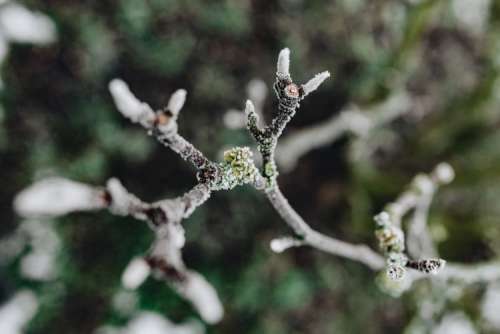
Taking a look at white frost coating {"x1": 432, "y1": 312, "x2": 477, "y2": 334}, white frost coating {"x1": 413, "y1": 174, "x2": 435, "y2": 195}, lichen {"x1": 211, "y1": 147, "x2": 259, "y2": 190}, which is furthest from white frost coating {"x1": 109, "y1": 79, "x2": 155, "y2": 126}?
white frost coating {"x1": 432, "y1": 312, "x2": 477, "y2": 334}

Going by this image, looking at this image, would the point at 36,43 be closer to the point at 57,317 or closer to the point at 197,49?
the point at 197,49

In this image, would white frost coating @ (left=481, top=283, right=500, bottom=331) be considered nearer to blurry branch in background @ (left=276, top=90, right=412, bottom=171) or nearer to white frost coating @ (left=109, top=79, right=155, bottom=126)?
blurry branch in background @ (left=276, top=90, right=412, bottom=171)

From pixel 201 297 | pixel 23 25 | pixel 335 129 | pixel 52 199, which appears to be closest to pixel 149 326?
pixel 335 129

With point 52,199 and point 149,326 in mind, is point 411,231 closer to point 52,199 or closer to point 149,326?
point 52,199

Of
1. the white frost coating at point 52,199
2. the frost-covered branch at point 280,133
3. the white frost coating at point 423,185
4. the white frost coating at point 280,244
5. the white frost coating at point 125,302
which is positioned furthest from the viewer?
Answer: the white frost coating at point 125,302

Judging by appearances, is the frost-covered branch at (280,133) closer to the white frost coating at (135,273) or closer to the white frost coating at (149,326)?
the white frost coating at (135,273)

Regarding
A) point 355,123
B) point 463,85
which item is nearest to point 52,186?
point 355,123

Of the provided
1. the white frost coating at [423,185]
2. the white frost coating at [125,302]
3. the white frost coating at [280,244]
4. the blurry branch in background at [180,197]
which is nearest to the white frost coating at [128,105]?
the blurry branch in background at [180,197]
